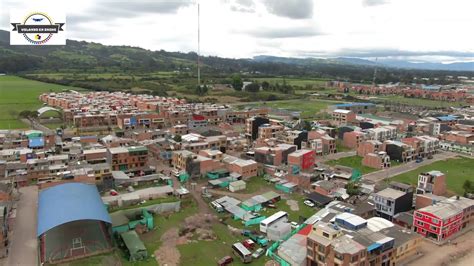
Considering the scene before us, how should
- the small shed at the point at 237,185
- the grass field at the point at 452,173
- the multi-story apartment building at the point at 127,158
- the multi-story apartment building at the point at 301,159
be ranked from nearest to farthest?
1. the small shed at the point at 237,185
2. the grass field at the point at 452,173
3. the multi-story apartment building at the point at 127,158
4. the multi-story apartment building at the point at 301,159

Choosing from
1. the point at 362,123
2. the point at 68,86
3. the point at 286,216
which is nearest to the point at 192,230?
the point at 286,216

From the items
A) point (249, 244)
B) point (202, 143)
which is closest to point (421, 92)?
point (202, 143)

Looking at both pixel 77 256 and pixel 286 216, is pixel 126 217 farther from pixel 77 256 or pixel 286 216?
pixel 286 216

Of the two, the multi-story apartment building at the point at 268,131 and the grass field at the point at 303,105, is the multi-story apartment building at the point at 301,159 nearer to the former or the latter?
the multi-story apartment building at the point at 268,131

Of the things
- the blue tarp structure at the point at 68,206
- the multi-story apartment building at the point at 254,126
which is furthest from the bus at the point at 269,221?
the multi-story apartment building at the point at 254,126

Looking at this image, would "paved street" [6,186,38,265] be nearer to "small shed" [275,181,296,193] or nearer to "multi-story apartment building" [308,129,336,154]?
"small shed" [275,181,296,193]
